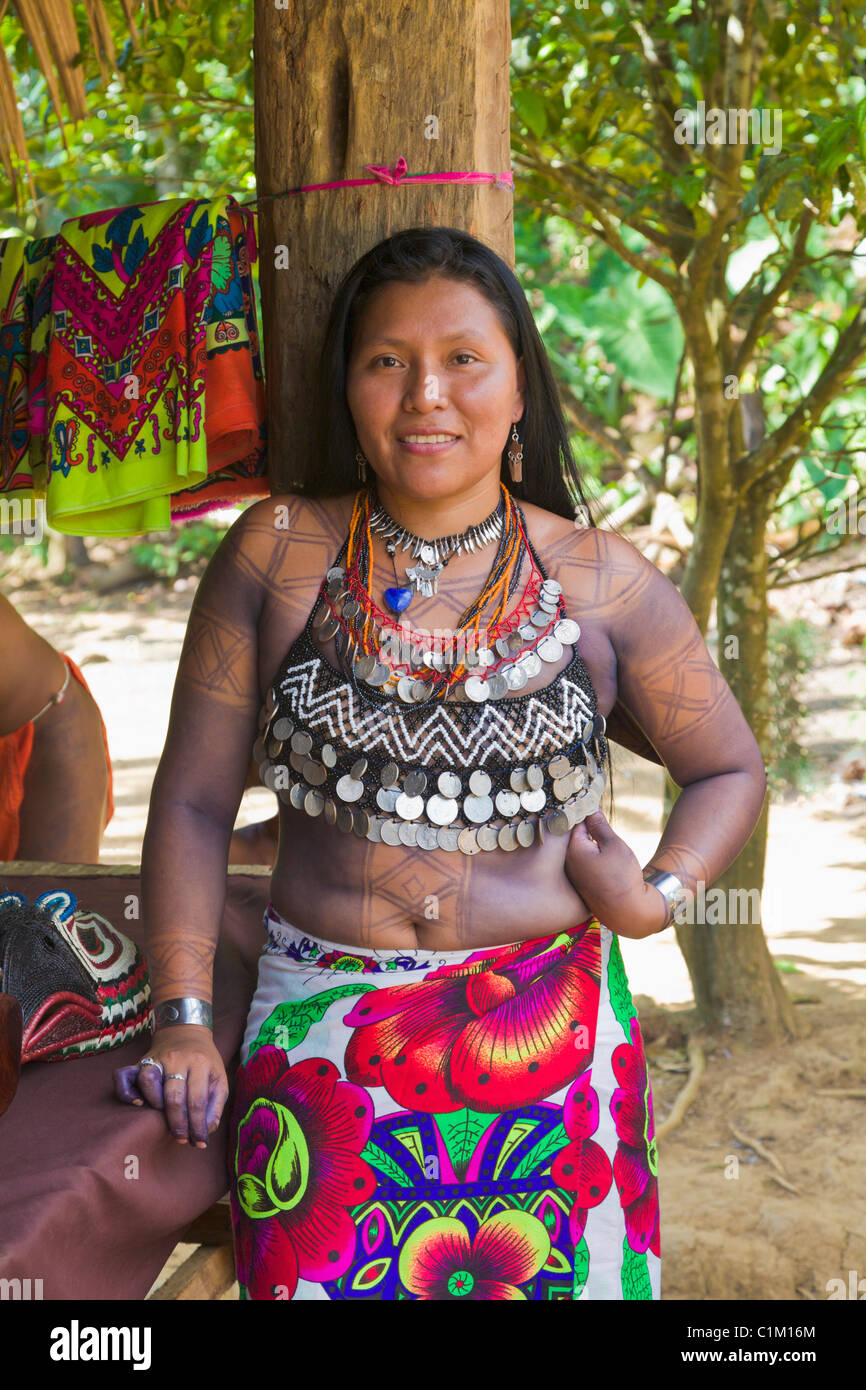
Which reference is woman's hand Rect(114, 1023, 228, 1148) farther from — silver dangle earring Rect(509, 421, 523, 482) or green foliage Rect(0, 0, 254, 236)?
green foliage Rect(0, 0, 254, 236)

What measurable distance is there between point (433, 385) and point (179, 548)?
9.89 m

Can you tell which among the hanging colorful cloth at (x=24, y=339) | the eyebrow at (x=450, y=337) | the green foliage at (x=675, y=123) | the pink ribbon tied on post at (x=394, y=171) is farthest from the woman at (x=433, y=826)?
the green foliage at (x=675, y=123)

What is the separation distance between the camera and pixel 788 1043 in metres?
4.67

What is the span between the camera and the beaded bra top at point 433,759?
1.93 m

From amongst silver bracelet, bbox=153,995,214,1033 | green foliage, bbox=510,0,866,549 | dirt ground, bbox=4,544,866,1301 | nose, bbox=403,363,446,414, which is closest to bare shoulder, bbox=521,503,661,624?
nose, bbox=403,363,446,414

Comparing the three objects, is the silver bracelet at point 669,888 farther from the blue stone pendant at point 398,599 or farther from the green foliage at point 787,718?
the green foliage at point 787,718

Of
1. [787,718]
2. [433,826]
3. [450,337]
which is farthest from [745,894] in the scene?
[450,337]

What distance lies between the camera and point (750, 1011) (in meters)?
4.63

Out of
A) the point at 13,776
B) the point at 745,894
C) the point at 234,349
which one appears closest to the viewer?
the point at 234,349

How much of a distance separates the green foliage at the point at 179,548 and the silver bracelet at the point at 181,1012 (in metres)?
9.60

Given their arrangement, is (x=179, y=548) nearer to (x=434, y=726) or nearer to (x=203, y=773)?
(x=203, y=773)

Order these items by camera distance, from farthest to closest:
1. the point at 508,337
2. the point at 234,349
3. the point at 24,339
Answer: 1. the point at 24,339
2. the point at 234,349
3. the point at 508,337

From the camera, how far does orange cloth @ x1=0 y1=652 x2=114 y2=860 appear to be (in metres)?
3.23

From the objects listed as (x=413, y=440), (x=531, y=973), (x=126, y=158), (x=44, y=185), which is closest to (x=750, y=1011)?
(x=531, y=973)
